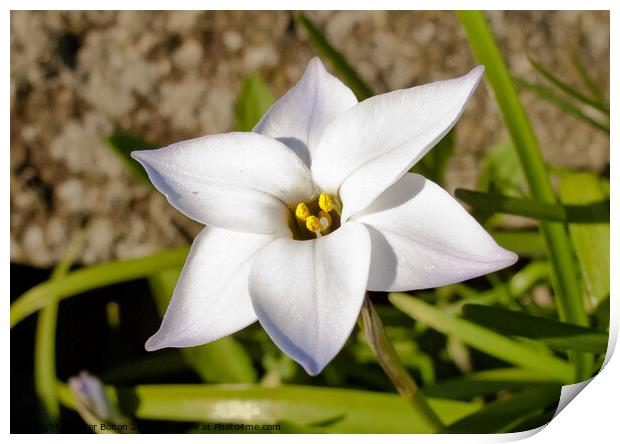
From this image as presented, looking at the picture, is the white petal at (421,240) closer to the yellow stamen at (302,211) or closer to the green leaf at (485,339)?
the yellow stamen at (302,211)

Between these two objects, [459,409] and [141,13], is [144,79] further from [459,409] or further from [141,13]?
[459,409]

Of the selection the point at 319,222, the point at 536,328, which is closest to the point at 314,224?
the point at 319,222

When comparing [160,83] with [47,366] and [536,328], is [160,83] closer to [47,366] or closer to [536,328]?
[47,366]

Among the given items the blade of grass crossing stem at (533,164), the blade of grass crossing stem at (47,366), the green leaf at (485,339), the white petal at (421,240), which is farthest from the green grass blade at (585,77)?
the blade of grass crossing stem at (47,366)

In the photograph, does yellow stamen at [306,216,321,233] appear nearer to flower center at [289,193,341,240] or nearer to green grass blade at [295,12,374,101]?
flower center at [289,193,341,240]

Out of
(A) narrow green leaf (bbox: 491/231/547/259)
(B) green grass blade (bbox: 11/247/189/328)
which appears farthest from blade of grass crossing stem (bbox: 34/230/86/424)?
(A) narrow green leaf (bbox: 491/231/547/259)

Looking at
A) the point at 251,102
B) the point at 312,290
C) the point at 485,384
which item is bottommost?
the point at 485,384
